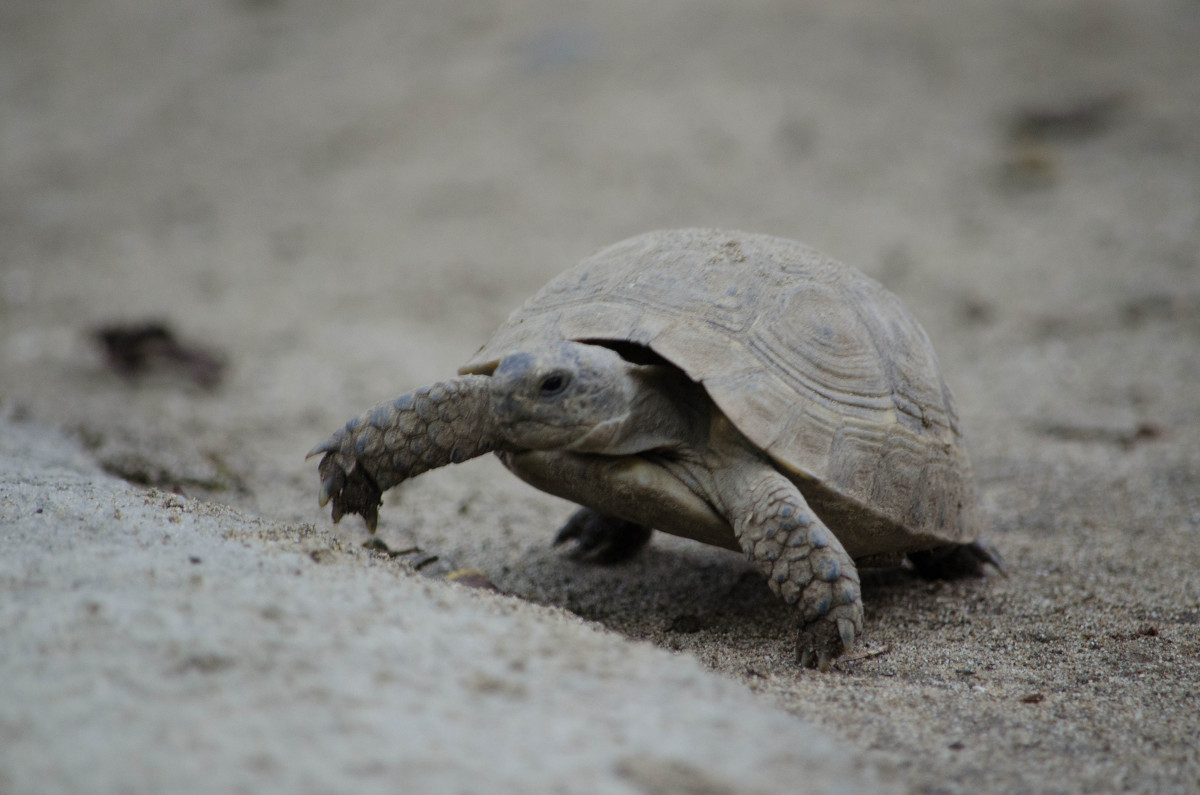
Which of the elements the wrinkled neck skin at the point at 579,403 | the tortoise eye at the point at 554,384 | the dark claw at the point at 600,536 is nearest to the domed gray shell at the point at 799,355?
the wrinkled neck skin at the point at 579,403

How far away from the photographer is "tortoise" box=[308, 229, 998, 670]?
91.9 inches

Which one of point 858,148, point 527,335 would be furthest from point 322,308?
point 858,148

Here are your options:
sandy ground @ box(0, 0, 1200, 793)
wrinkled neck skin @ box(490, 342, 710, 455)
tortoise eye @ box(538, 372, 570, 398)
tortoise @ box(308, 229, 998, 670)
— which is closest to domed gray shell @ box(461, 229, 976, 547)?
tortoise @ box(308, 229, 998, 670)

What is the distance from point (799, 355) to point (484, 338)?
4008 millimetres

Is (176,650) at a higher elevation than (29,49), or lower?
→ lower

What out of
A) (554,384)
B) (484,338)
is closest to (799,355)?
(554,384)

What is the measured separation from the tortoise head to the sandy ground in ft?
1.56

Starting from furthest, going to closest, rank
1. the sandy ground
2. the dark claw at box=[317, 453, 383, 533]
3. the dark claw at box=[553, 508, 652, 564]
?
the dark claw at box=[553, 508, 652, 564] → the dark claw at box=[317, 453, 383, 533] → the sandy ground

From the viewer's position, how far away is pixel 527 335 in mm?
2709

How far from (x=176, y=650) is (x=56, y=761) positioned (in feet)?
0.95

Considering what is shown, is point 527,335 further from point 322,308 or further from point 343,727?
point 322,308

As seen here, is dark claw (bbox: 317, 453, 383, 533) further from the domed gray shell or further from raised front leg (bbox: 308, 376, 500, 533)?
the domed gray shell

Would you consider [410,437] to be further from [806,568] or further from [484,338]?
[484,338]

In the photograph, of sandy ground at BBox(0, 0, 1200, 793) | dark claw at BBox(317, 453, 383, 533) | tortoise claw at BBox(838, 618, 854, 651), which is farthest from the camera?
dark claw at BBox(317, 453, 383, 533)
